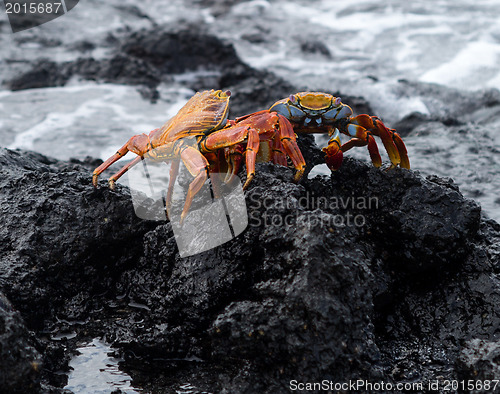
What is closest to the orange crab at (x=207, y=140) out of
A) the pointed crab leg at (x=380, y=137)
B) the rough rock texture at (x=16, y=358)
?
the pointed crab leg at (x=380, y=137)

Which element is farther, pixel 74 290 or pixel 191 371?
pixel 74 290

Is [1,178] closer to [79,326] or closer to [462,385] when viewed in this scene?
[79,326]

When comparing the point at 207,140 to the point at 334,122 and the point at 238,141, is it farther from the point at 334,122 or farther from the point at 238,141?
the point at 334,122

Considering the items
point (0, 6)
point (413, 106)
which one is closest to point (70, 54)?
point (0, 6)

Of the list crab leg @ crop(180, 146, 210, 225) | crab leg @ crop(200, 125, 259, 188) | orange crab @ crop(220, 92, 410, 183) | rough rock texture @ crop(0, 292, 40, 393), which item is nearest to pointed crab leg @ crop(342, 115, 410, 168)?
orange crab @ crop(220, 92, 410, 183)

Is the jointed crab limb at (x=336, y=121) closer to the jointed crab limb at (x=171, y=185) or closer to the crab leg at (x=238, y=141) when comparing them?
the crab leg at (x=238, y=141)

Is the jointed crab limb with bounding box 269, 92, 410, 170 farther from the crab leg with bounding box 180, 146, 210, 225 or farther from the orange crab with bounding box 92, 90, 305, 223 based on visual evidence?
the crab leg with bounding box 180, 146, 210, 225
